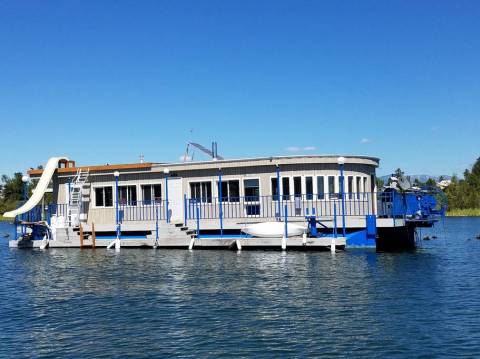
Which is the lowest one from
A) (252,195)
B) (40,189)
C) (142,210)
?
(142,210)

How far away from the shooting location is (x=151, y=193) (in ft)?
111

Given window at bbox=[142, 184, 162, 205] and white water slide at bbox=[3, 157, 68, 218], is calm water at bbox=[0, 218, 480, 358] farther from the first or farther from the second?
white water slide at bbox=[3, 157, 68, 218]

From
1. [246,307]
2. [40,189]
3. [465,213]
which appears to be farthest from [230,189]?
[465,213]

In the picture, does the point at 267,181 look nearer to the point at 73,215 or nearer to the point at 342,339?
the point at 73,215

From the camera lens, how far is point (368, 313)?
575 inches

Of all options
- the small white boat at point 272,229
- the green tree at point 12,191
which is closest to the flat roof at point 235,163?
the small white boat at point 272,229

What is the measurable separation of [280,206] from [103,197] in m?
11.7

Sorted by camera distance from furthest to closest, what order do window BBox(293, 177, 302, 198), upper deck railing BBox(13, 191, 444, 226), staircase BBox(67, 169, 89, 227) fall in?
staircase BBox(67, 169, 89, 227) → window BBox(293, 177, 302, 198) → upper deck railing BBox(13, 191, 444, 226)

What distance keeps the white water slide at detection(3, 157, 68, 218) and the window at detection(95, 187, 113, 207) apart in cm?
318

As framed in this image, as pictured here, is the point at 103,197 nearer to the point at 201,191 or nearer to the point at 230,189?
the point at 201,191

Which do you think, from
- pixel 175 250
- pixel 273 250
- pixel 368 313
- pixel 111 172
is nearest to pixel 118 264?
pixel 175 250

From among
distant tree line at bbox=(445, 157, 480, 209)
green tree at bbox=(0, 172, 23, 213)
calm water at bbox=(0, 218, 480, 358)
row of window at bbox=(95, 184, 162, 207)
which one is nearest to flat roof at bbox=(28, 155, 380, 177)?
row of window at bbox=(95, 184, 162, 207)

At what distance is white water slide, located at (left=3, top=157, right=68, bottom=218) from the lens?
112 feet

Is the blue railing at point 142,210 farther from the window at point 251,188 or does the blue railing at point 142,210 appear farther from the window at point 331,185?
the window at point 331,185
